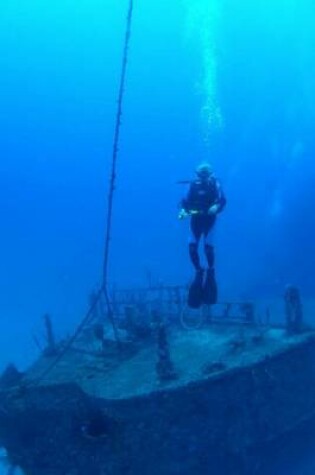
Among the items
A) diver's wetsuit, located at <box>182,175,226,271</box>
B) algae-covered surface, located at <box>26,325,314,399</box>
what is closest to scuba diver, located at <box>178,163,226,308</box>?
diver's wetsuit, located at <box>182,175,226,271</box>

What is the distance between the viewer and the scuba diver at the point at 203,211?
32.9 feet

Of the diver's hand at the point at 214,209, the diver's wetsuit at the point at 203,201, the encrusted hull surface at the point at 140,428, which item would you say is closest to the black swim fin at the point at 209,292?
the diver's wetsuit at the point at 203,201

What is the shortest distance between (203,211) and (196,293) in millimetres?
1528

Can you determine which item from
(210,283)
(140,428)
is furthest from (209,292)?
(140,428)

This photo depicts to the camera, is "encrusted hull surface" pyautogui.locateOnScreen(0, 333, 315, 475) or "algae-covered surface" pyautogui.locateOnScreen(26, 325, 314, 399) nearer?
"encrusted hull surface" pyautogui.locateOnScreen(0, 333, 315, 475)

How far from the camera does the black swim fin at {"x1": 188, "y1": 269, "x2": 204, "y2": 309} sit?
10.1 meters

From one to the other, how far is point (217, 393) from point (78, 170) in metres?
142

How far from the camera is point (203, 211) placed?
33.0 ft

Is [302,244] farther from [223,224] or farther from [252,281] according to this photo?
[223,224]

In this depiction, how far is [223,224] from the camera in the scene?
83.6 meters

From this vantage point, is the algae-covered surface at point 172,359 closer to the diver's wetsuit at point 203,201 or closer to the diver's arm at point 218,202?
the diver's wetsuit at point 203,201

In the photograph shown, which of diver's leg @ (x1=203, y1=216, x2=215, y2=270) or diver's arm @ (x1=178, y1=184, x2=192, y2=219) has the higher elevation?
diver's arm @ (x1=178, y1=184, x2=192, y2=219)

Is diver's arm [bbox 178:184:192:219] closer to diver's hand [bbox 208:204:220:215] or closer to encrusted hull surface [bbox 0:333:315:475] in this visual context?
diver's hand [bbox 208:204:220:215]

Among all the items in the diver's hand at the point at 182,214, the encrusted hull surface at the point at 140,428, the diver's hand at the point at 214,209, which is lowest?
the encrusted hull surface at the point at 140,428
